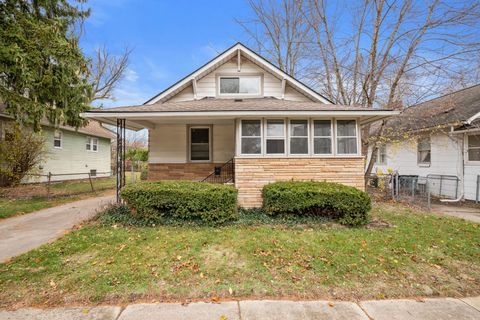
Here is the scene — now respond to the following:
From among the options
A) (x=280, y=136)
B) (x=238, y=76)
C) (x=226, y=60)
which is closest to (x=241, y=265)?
(x=280, y=136)

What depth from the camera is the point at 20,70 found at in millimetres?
9617

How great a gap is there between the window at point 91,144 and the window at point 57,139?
8.78ft

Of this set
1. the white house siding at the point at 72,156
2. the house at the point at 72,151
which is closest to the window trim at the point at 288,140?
the house at the point at 72,151

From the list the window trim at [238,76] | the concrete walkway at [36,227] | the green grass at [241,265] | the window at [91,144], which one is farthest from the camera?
the window at [91,144]

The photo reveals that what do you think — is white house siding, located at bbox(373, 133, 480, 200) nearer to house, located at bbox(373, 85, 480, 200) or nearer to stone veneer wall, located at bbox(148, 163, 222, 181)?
house, located at bbox(373, 85, 480, 200)

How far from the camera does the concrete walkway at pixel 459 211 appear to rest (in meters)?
7.89

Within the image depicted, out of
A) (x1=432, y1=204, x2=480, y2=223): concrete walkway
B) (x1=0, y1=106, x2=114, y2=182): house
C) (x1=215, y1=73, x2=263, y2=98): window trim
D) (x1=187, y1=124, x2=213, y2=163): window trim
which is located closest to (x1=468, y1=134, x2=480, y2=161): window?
(x1=432, y1=204, x2=480, y2=223): concrete walkway

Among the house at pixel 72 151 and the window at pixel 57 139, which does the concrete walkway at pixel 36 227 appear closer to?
the house at pixel 72 151

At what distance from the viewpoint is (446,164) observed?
1095 centimetres

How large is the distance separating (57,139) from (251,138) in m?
15.1

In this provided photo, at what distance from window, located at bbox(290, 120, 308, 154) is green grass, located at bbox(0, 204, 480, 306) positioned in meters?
2.82

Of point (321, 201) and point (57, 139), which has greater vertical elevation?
point (57, 139)

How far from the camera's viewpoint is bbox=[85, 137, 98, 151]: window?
1928cm

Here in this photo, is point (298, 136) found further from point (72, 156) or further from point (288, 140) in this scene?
point (72, 156)
